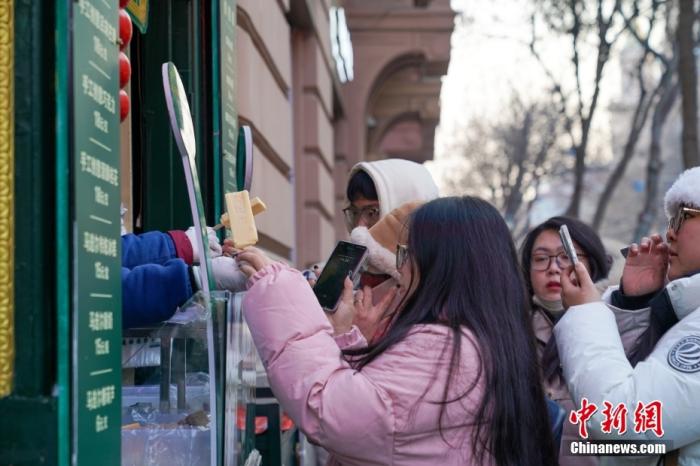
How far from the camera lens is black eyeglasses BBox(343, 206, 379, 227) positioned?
387 centimetres

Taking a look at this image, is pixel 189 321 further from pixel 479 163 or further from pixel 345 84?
pixel 479 163

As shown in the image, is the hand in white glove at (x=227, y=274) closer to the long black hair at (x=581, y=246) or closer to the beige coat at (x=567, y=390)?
the beige coat at (x=567, y=390)

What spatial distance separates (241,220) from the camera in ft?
8.34

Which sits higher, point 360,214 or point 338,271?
point 360,214

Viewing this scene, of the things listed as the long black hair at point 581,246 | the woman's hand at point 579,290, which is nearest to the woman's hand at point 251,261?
the woman's hand at point 579,290

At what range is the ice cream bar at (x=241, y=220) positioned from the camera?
8.31 ft

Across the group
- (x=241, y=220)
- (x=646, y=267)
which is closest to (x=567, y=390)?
(x=646, y=267)

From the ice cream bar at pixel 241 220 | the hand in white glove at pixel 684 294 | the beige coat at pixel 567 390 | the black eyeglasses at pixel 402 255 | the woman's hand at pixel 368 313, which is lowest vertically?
the beige coat at pixel 567 390

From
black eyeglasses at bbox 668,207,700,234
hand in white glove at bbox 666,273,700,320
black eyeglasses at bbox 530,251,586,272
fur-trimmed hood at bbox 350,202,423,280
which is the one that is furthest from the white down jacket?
black eyeglasses at bbox 530,251,586,272

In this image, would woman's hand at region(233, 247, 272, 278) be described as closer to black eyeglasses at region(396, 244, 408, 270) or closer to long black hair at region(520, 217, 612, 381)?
black eyeglasses at region(396, 244, 408, 270)

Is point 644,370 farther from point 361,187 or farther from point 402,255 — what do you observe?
point 361,187

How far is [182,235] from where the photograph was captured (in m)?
2.82

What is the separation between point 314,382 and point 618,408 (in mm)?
866

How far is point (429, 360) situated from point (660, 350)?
82 centimetres
